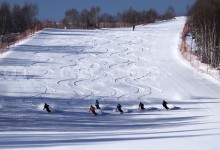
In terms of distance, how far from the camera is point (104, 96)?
96.5 feet

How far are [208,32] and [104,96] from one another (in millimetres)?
20521

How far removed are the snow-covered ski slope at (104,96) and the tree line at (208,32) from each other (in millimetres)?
2456

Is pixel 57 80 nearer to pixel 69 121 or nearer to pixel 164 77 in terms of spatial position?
pixel 164 77

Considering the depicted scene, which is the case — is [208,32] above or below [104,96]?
above

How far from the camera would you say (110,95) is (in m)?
29.8

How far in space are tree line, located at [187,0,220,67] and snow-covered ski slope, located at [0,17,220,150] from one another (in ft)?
8.06

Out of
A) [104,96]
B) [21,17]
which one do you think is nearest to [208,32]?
[104,96]

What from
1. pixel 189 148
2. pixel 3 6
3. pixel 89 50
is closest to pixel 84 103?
pixel 189 148

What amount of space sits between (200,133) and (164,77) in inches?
721

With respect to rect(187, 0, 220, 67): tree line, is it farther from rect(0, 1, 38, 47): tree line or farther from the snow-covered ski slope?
rect(0, 1, 38, 47): tree line

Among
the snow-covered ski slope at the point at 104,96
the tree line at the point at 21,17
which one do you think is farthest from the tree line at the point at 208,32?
the tree line at the point at 21,17

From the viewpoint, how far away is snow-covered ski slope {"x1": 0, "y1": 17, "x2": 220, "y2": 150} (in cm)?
1638

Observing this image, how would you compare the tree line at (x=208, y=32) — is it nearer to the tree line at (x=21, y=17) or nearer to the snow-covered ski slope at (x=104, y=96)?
the snow-covered ski slope at (x=104, y=96)

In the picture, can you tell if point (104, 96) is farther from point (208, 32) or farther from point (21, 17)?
point (21, 17)
